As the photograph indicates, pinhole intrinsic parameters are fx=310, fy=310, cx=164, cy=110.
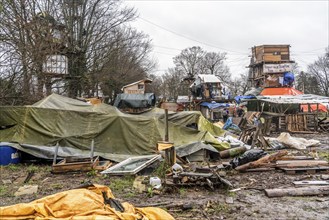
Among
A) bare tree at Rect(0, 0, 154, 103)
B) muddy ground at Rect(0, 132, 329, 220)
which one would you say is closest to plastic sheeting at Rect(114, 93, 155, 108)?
bare tree at Rect(0, 0, 154, 103)

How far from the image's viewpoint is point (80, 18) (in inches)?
989

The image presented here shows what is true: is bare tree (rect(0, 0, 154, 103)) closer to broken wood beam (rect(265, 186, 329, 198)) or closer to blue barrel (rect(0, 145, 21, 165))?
blue barrel (rect(0, 145, 21, 165))

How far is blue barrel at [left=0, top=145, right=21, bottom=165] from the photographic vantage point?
10.1m

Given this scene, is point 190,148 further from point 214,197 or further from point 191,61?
point 191,61

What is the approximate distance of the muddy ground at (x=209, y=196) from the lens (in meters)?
5.62

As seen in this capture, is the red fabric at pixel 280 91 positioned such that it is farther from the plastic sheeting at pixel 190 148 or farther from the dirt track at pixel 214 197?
the dirt track at pixel 214 197

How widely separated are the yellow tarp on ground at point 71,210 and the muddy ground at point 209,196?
1.41 metres

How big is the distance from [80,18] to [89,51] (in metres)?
2.78

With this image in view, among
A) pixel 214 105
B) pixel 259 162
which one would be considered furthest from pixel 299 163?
pixel 214 105

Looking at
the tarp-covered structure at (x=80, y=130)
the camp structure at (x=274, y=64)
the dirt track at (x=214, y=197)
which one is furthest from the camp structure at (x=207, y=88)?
the dirt track at (x=214, y=197)

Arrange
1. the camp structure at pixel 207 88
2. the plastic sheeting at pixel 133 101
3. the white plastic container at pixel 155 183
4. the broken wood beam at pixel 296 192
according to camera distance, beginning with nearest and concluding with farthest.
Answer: the broken wood beam at pixel 296 192, the white plastic container at pixel 155 183, the plastic sheeting at pixel 133 101, the camp structure at pixel 207 88

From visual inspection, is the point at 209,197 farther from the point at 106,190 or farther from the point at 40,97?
the point at 40,97

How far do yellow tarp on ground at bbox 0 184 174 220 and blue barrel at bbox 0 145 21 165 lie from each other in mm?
6627

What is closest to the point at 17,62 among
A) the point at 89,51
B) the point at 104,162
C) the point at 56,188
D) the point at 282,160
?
the point at 104,162
